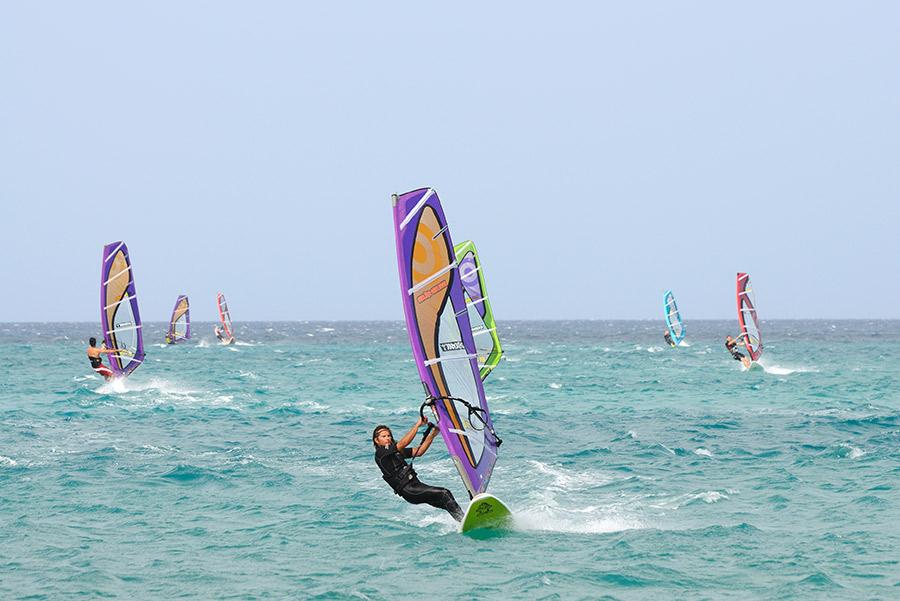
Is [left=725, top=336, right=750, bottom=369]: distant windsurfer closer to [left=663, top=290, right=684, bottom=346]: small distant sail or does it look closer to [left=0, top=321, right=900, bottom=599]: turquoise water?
[left=0, top=321, right=900, bottom=599]: turquoise water

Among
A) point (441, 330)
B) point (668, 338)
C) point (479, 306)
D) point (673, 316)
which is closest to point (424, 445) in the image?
point (441, 330)

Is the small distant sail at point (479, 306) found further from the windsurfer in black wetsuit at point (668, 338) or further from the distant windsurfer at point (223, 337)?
the distant windsurfer at point (223, 337)

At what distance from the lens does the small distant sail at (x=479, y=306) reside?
26609 mm

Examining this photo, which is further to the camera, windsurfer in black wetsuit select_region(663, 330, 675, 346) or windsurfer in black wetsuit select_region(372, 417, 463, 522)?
windsurfer in black wetsuit select_region(663, 330, 675, 346)

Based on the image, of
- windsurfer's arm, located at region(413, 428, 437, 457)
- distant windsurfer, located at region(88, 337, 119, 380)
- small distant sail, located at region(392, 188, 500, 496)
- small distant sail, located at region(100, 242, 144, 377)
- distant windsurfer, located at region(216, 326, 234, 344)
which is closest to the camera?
windsurfer's arm, located at region(413, 428, 437, 457)

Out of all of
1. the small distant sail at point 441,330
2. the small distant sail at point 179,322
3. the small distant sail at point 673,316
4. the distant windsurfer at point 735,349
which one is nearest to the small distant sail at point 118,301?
the small distant sail at point 441,330

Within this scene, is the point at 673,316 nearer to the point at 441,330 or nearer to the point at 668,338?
the point at 668,338

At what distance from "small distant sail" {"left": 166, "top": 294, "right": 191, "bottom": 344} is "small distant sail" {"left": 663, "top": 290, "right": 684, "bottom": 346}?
1484 inches

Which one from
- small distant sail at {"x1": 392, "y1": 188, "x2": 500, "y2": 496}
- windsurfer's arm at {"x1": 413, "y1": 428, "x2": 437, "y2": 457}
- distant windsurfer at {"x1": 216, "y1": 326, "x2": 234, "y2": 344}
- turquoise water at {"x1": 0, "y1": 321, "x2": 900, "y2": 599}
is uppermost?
small distant sail at {"x1": 392, "y1": 188, "x2": 500, "y2": 496}

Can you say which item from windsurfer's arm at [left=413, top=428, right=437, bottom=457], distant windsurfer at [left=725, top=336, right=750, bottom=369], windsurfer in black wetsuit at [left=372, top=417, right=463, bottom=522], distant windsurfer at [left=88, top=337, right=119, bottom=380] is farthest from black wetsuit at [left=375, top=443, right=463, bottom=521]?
distant windsurfer at [left=725, top=336, right=750, bottom=369]

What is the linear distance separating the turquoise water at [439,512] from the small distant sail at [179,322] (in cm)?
4979

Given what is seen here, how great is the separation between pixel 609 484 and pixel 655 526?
3.48 m

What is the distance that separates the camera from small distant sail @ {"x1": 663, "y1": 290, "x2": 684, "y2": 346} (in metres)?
64.4

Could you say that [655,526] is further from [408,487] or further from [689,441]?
[689,441]
